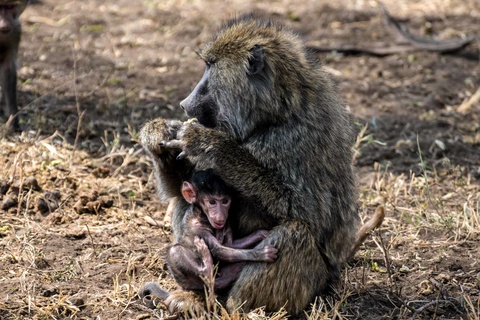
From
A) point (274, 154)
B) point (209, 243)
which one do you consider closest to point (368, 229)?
point (274, 154)

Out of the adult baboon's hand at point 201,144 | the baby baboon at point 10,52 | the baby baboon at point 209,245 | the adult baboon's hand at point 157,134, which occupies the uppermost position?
the adult baboon's hand at point 201,144

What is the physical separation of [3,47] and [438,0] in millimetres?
5322

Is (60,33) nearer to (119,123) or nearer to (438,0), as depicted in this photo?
(119,123)

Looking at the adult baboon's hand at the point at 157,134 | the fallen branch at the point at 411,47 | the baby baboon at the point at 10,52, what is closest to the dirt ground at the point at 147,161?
the fallen branch at the point at 411,47

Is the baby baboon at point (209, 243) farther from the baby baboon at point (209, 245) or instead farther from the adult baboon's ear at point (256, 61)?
the adult baboon's ear at point (256, 61)

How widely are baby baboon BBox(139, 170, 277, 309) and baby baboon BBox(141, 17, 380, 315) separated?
0.05m

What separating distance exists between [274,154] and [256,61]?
0.46m

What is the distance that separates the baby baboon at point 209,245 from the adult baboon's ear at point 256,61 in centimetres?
53

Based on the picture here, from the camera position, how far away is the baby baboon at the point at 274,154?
3605mm

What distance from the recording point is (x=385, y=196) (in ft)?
16.9

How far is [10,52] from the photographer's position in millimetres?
5980

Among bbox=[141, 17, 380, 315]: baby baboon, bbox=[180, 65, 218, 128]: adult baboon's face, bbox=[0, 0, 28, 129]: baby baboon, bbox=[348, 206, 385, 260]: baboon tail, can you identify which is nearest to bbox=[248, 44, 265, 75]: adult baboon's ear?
bbox=[141, 17, 380, 315]: baby baboon

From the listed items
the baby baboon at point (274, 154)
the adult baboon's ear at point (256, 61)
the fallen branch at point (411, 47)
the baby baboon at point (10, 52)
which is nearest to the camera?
the baby baboon at point (274, 154)

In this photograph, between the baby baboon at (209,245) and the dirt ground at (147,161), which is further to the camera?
the dirt ground at (147,161)
